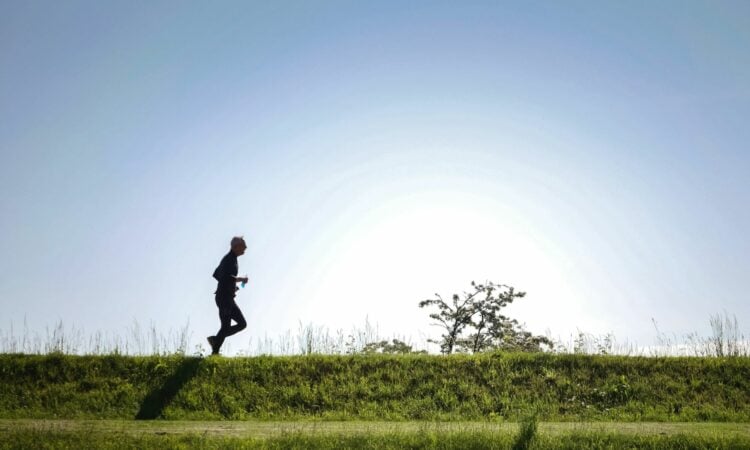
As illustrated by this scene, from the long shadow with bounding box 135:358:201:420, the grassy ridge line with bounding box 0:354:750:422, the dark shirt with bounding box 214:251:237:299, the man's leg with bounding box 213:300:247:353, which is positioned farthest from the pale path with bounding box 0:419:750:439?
the dark shirt with bounding box 214:251:237:299

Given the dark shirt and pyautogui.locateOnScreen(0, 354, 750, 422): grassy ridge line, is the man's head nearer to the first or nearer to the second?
the dark shirt

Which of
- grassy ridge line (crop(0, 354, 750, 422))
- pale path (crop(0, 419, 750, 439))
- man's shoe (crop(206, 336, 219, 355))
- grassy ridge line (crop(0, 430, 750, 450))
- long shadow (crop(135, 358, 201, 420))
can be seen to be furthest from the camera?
man's shoe (crop(206, 336, 219, 355))

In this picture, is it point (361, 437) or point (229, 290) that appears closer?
point (361, 437)

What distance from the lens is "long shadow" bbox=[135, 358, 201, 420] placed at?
15.6 m

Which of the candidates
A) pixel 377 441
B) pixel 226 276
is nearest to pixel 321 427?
pixel 377 441

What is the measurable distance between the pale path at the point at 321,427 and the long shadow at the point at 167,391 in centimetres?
110

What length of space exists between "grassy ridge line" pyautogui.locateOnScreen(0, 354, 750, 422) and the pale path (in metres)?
1.33

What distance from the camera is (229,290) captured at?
17719 millimetres

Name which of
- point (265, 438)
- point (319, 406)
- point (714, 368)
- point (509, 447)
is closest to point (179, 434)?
point (265, 438)

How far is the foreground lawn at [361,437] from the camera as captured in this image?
11.6 m

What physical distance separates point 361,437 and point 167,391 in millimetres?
6560

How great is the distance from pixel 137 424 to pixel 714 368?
14.5m

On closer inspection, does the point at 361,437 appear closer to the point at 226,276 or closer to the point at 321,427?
the point at 321,427

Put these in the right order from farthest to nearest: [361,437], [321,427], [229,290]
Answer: [229,290], [321,427], [361,437]
